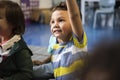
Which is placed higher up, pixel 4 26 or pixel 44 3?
pixel 4 26

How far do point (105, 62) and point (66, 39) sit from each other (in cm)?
65

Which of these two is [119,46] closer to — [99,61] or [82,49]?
[99,61]

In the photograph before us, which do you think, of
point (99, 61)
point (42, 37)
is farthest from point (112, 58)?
point (42, 37)

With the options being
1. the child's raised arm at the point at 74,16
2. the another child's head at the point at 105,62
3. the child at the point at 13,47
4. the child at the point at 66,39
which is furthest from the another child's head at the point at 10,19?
the another child's head at the point at 105,62

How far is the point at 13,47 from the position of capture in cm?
101

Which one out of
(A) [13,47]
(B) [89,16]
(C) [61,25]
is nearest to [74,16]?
(C) [61,25]

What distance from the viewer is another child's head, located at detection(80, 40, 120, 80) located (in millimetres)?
332

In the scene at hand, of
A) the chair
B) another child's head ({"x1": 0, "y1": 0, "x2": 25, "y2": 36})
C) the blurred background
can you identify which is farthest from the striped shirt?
the chair

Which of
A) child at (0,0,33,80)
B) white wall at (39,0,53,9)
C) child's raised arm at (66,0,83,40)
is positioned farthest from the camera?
white wall at (39,0,53,9)

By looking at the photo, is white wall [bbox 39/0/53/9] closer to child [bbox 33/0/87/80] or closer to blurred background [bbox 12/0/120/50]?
blurred background [bbox 12/0/120/50]

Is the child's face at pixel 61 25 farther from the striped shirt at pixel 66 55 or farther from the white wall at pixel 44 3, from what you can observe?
the white wall at pixel 44 3

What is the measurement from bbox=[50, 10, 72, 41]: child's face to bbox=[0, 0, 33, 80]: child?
0.16 m

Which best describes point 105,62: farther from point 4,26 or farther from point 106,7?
point 106,7

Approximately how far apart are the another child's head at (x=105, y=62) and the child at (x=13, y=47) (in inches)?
26.3
